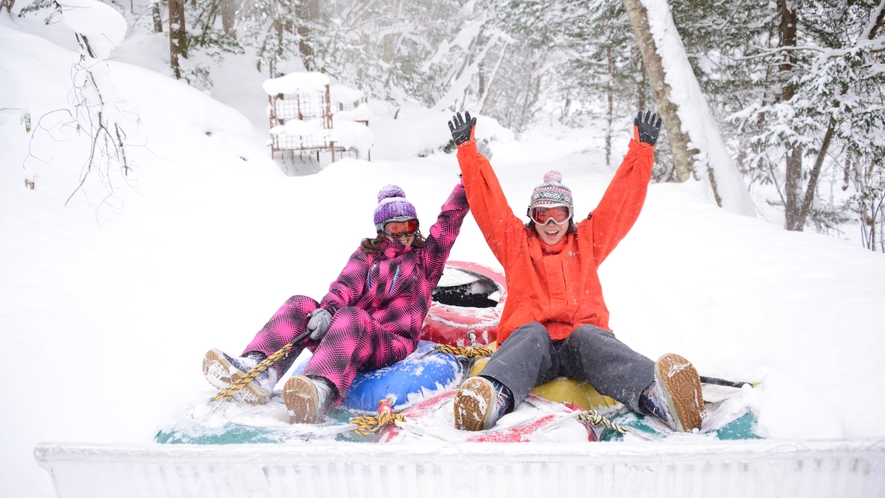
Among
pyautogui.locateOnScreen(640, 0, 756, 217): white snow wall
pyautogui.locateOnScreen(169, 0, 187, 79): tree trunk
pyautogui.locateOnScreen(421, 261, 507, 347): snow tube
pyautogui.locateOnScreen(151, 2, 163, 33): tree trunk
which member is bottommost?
pyautogui.locateOnScreen(421, 261, 507, 347): snow tube

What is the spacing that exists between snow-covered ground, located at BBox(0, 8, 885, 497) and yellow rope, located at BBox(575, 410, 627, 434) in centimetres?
49

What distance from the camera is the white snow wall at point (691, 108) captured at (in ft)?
23.4

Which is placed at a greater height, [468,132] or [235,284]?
[468,132]

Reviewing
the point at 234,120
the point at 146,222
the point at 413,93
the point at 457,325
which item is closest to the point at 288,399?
the point at 457,325

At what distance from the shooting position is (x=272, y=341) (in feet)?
8.77

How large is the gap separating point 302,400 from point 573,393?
121cm

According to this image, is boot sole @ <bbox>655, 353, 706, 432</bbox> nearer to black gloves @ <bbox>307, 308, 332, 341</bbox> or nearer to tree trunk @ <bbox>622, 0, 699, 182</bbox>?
black gloves @ <bbox>307, 308, 332, 341</bbox>

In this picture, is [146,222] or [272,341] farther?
[146,222]

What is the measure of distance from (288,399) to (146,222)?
4.13 meters

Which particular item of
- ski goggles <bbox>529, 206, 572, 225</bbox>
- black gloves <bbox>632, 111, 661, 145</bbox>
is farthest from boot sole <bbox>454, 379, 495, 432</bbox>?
black gloves <bbox>632, 111, 661, 145</bbox>

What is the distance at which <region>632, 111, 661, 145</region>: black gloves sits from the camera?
2.84 metres

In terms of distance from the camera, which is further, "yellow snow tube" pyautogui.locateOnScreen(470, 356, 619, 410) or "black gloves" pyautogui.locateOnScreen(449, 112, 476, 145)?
"black gloves" pyautogui.locateOnScreen(449, 112, 476, 145)

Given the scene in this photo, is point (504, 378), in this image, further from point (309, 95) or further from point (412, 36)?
point (412, 36)

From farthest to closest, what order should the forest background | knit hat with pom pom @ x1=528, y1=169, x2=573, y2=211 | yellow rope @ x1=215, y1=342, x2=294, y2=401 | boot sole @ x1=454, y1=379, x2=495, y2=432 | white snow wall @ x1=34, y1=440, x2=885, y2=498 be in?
the forest background → knit hat with pom pom @ x1=528, y1=169, x2=573, y2=211 → yellow rope @ x1=215, y1=342, x2=294, y2=401 → boot sole @ x1=454, y1=379, x2=495, y2=432 → white snow wall @ x1=34, y1=440, x2=885, y2=498
